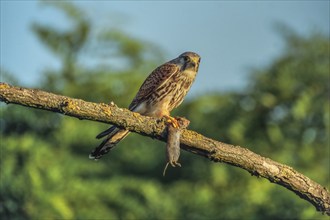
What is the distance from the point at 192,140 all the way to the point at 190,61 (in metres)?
2.49

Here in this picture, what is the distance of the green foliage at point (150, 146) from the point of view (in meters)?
13.5

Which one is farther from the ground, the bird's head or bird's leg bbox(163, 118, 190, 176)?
the bird's head

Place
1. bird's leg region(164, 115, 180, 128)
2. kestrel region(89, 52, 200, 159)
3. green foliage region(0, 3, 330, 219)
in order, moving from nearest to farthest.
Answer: bird's leg region(164, 115, 180, 128) < kestrel region(89, 52, 200, 159) < green foliage region(0, 3, 330, 219)

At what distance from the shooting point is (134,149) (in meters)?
16.8

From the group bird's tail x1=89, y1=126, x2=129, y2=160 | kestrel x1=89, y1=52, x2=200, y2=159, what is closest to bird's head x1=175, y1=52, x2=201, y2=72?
kestrel x1=89, y1=52, x2=200, y2=159

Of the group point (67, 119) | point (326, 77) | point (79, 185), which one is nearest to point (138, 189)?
point (79, 185)

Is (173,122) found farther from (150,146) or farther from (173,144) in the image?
(150,146)

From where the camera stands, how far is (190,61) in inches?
317

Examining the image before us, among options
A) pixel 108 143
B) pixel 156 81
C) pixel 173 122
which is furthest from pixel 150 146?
pixel 173 122

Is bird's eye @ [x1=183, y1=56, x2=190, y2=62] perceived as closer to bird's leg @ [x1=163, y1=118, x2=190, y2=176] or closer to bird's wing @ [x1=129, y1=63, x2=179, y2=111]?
bird's wing @ [x1=129, y1=63, x2=179, y2=111]

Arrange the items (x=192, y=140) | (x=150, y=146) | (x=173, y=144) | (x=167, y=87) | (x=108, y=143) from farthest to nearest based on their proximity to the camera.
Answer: (x=150, y=146) → (x=167, y=87) → (x=108, y=143) → (x=192, y=140) → (x=173, y=144)

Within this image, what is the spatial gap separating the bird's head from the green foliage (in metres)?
4.47

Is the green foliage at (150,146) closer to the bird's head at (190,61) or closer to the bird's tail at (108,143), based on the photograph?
the bird's head at (190,61)

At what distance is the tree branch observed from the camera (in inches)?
206
